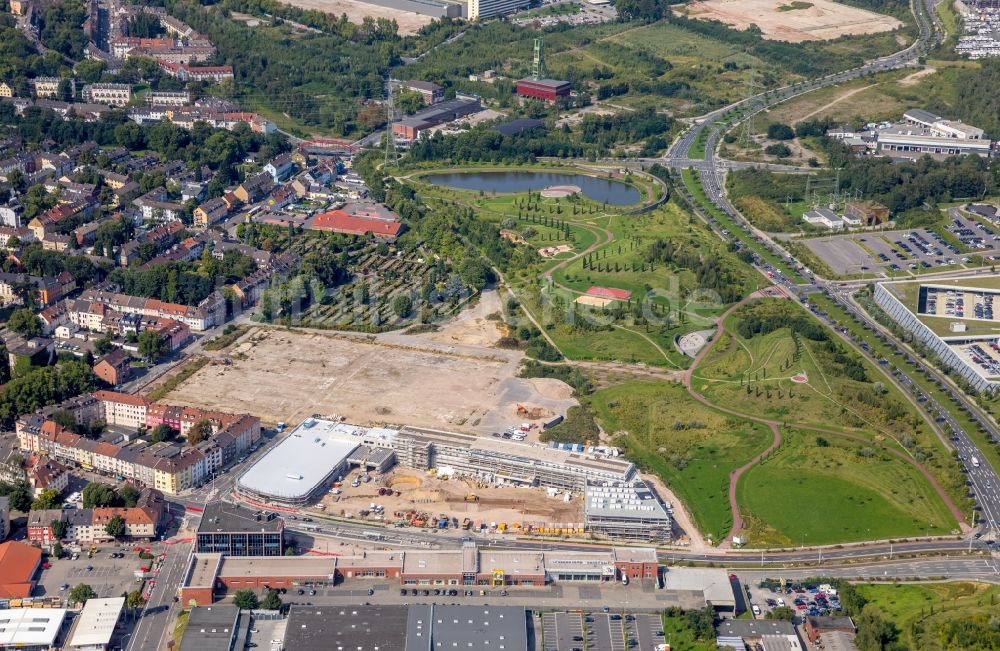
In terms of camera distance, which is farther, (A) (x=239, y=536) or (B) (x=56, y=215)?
(B) (x=56, y=215)

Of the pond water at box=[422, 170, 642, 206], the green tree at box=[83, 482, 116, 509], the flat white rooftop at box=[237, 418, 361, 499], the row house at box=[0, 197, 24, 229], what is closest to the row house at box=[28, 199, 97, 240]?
the row house at box=[0, 197, 24, 229]

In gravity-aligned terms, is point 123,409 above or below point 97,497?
above

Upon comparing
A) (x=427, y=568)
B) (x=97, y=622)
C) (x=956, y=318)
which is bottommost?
(x=97, y=622)

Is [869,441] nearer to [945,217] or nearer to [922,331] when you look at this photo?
[922,331]

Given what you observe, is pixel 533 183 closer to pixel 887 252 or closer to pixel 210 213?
pixel 210 213

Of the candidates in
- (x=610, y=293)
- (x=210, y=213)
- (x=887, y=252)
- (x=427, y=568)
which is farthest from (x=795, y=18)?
(x=427, y=568)

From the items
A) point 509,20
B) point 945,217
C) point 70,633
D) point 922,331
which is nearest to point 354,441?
point 70,633

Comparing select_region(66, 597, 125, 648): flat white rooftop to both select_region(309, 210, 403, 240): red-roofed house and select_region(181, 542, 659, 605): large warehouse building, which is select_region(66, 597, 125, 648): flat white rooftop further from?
select_region(309, 210, 403, 240): red-roofed house

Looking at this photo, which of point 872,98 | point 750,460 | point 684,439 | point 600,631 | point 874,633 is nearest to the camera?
point 874,633
